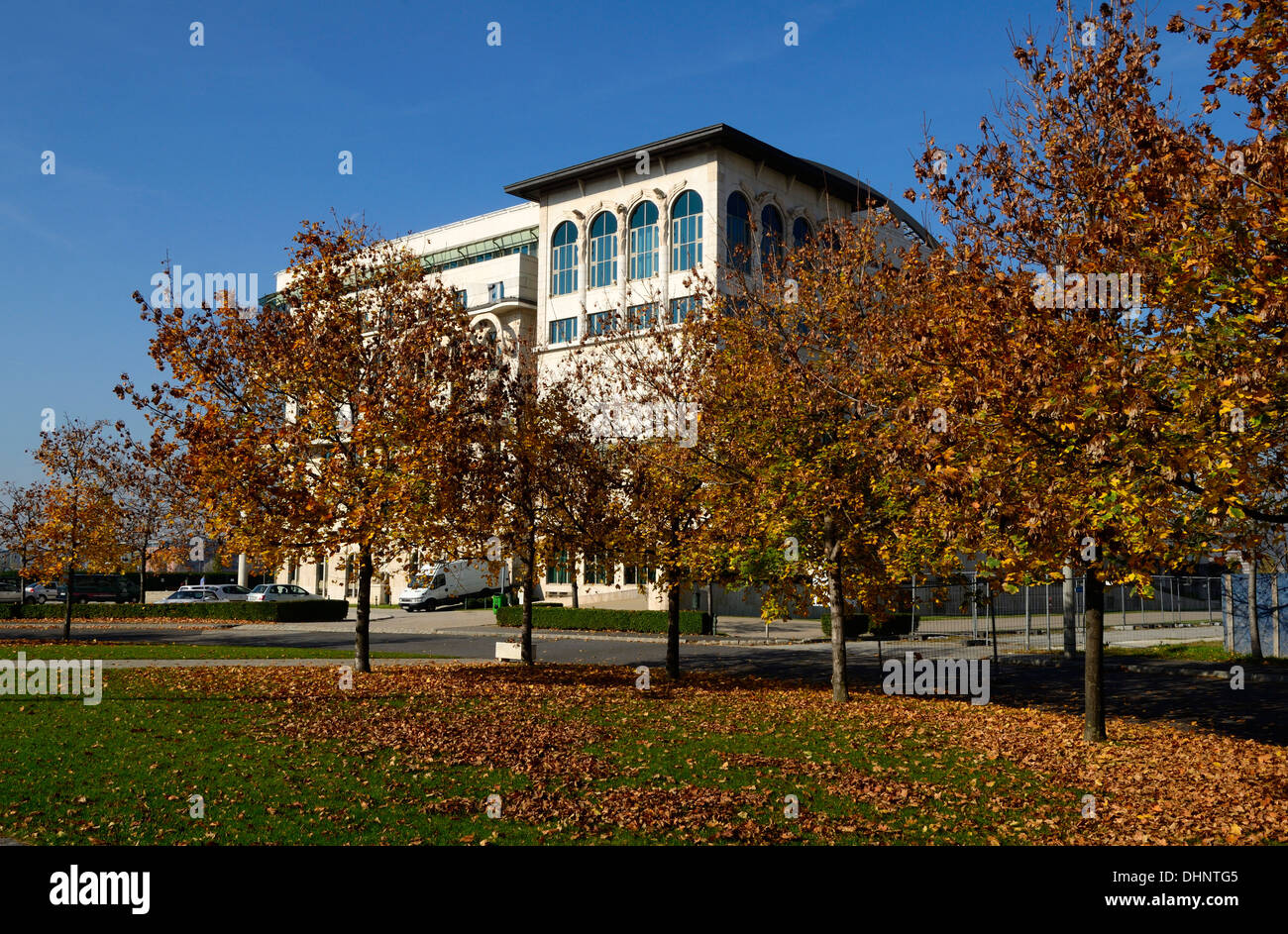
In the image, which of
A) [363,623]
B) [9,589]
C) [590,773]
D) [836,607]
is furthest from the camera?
[9,589]

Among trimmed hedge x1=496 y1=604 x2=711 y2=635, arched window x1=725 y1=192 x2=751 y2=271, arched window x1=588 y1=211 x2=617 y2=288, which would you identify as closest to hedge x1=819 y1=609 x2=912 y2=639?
trimmed hedge x1=496 y1=604 x2=711 y2=635

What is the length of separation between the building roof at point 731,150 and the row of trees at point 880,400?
24.4 metres

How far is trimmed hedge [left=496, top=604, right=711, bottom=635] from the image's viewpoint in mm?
34531

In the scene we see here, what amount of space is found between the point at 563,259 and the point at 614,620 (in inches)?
1022

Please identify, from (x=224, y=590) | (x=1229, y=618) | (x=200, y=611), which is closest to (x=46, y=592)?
(x=224, y=590)

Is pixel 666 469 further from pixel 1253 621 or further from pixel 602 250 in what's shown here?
pixel 602 250

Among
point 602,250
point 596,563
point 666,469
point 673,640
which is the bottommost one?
point 673,640

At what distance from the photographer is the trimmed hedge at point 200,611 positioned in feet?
140

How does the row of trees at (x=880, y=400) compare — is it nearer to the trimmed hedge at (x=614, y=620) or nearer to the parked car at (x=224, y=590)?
the trimmed hedge at (x=614, y=620)

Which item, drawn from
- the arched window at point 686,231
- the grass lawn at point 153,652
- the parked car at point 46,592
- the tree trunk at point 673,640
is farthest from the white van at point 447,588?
the tree trunk at point 673,640

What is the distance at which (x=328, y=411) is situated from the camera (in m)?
18.4

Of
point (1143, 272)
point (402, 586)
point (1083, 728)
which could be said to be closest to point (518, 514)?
point (1083, 728)

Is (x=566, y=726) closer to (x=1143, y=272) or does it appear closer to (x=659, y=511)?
(x=659, y=511)
